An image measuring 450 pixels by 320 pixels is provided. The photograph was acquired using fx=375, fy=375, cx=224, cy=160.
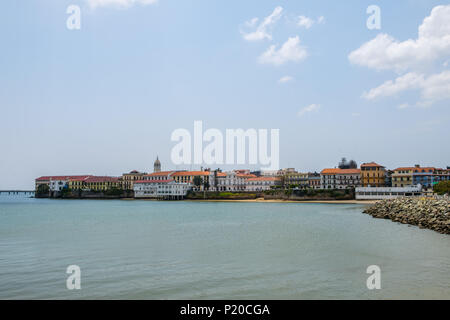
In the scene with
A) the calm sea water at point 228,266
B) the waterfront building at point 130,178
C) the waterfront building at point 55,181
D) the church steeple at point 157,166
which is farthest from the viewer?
the church steeple at point 157,166

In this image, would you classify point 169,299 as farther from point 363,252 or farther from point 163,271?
point 363,252

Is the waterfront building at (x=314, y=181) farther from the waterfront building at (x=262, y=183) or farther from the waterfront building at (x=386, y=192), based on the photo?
the waterfront building at (x=386, y=192)

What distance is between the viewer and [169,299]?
420 inches

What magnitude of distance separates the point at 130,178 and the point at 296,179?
207 ft

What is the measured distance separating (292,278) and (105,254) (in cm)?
964

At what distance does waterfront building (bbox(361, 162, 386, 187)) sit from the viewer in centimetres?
9738

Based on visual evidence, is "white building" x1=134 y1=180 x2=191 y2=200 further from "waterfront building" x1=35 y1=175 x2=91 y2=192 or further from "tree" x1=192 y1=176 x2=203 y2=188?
"waterfront building" x1=35 y1=175 x2=91 y2=192

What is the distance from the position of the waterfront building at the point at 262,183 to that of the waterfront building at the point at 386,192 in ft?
106

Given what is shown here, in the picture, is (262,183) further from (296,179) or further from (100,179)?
(100,179)

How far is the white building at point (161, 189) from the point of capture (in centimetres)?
11394

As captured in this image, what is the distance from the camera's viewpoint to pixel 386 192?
81062 millimetres

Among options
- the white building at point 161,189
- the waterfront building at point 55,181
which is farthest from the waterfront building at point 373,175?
the waterfront building at point 55,181

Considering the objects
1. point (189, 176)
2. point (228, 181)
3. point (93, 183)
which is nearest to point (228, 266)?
point (228, 181)
